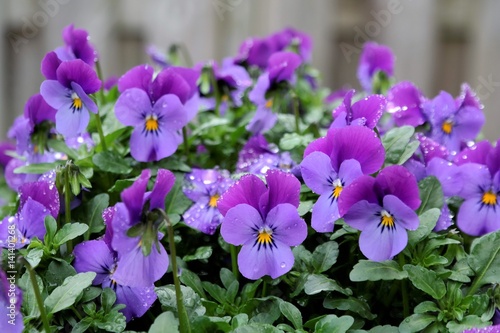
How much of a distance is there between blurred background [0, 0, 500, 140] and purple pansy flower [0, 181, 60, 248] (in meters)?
1.86

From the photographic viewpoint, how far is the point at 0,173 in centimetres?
129

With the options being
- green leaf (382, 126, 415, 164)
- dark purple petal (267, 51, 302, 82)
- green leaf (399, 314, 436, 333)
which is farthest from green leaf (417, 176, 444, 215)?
dark purple petal (267, 51, 302, 82)

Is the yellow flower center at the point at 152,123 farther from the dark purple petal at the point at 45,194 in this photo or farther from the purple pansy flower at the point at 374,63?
the purple pansy flower at the point at 374,63

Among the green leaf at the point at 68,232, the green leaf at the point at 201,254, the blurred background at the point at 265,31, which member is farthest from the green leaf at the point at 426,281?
the blurred background at the point at 265,31

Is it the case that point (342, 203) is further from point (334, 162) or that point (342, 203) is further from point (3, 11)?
point (3, 11)

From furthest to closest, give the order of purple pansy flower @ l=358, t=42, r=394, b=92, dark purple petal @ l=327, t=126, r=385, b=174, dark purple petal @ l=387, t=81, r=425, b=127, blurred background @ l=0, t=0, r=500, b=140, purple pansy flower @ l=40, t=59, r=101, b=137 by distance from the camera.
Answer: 1. blurred background @ l=0, t=0, r=500, b=140
2. purple pansy flower @ l=358, t=42, r=394, b=92
3. dark purple petal @ l=387, t=81, r=425, b=127
4. purple pansy flower @ l=40, t=59, r=101, b=137
5. dark purple petal @ l=327, t=126, r=385, b=174

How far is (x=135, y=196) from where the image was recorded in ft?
2.18

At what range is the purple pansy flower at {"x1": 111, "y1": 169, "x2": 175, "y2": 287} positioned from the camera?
2.19ft

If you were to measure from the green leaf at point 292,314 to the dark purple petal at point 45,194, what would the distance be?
0.28m

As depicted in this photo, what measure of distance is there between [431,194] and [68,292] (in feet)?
1.39

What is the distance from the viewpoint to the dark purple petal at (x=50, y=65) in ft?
2.84

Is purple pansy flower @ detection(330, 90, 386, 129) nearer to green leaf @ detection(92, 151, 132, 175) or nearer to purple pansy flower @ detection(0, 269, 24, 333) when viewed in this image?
green leaf @ detection(92, 151, 132, 175)

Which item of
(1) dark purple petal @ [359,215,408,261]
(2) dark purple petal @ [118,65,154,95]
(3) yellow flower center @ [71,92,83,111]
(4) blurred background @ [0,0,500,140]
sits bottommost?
(4) blurred background @ [0,0,500,140]

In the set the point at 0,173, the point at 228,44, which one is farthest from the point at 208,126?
the point at 228,44
